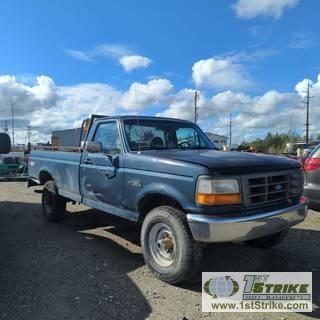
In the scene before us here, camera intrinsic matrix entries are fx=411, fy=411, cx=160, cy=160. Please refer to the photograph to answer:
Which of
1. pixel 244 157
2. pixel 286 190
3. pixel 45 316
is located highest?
pixel 244 157

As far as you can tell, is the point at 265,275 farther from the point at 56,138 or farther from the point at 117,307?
the point at 56,138

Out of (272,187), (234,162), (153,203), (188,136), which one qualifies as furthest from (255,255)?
(188,136)

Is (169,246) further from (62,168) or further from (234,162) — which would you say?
(62,168)

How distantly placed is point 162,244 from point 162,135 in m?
1.89

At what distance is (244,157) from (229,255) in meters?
1.68

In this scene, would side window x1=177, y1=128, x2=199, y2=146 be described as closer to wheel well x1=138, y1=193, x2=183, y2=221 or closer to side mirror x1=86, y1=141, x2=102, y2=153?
side mirror x1=86, y1=141, x2=102, y2=153

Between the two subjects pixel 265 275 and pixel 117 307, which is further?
pixel 265 275

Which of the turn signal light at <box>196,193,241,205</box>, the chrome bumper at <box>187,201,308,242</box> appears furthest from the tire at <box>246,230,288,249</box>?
the turn signal light at <box>196,193,241,205</box>

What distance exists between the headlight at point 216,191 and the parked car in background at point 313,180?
336cm

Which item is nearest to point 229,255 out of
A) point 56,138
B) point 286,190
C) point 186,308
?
point 286,190

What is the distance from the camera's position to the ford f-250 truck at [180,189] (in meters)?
4.43

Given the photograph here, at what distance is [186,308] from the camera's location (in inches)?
167

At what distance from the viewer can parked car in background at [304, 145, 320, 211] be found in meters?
7.25

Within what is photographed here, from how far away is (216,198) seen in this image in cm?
440
